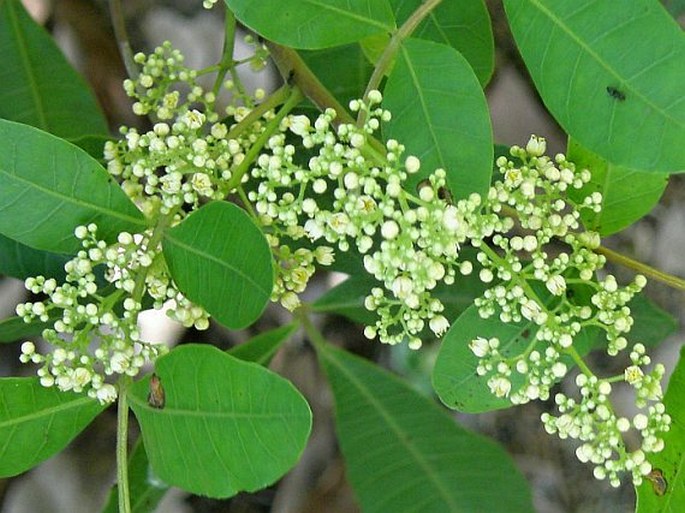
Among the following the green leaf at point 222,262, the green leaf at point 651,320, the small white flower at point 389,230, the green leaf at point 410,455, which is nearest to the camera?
the small white flower at point 389,230

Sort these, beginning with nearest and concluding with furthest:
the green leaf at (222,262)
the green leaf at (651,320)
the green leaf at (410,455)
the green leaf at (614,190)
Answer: the green leaf at (222,262)
the green leaf at (614,190)
the green leaf at (651,320)
the green leaf at (410,455)

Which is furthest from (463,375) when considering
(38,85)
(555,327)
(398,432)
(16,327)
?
(38,85)

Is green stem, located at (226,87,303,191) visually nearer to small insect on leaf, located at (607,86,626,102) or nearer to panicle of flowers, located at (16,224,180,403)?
panicle of flowers, located at (16,224,180,403)

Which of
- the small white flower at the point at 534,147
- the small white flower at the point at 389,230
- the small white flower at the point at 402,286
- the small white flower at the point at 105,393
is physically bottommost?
the small white flower at the point at 105,393

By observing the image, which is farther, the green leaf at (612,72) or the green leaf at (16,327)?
the green leaf at (16,327)

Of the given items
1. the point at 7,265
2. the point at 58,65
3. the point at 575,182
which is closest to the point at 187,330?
the point at 58,65

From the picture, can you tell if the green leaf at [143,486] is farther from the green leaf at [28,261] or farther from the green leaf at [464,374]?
the green leaf at [464,374]

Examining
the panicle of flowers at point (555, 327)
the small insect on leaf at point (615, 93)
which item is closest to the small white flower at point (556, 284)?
the panicle of flowers at point (555, 327)

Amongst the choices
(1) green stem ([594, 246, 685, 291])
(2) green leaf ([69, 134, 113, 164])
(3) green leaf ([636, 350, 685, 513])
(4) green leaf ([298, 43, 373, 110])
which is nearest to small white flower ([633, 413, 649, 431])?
(3) green leaf ([636, 350, 685, 513])
